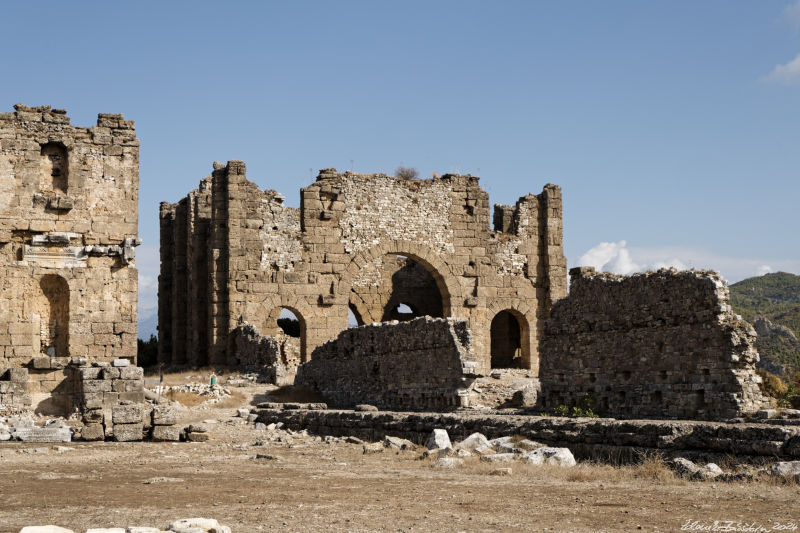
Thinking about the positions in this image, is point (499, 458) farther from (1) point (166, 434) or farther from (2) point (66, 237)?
(2) point (66, 237)

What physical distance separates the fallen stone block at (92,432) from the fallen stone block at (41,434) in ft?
0.70

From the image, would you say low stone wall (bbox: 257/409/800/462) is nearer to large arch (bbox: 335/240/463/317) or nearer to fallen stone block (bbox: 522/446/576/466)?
fallen stone block (bbox: 522/446/576/466)

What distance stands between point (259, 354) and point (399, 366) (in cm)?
663

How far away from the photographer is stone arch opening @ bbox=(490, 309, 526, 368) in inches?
1390

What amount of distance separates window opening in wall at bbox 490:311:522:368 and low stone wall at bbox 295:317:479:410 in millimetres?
12545

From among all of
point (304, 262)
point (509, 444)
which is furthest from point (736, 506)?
point (304, 262)

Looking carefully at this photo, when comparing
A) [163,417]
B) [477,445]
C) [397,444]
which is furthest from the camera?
[163,417]

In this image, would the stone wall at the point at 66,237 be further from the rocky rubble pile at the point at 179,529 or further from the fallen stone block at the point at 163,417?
the rocky rubble pile at the point at 179,529

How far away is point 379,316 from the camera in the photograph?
33.7 m

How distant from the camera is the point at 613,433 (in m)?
11.1

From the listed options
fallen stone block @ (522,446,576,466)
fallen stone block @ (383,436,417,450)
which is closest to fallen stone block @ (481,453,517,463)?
fallen stone block @ (522,446,576,466)

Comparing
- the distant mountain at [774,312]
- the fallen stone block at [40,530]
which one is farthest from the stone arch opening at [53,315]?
the distant mountain at [774,312]

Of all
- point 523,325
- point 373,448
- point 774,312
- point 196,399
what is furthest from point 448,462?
point 774,312

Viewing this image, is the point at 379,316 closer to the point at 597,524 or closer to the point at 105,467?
the point at 105,467
